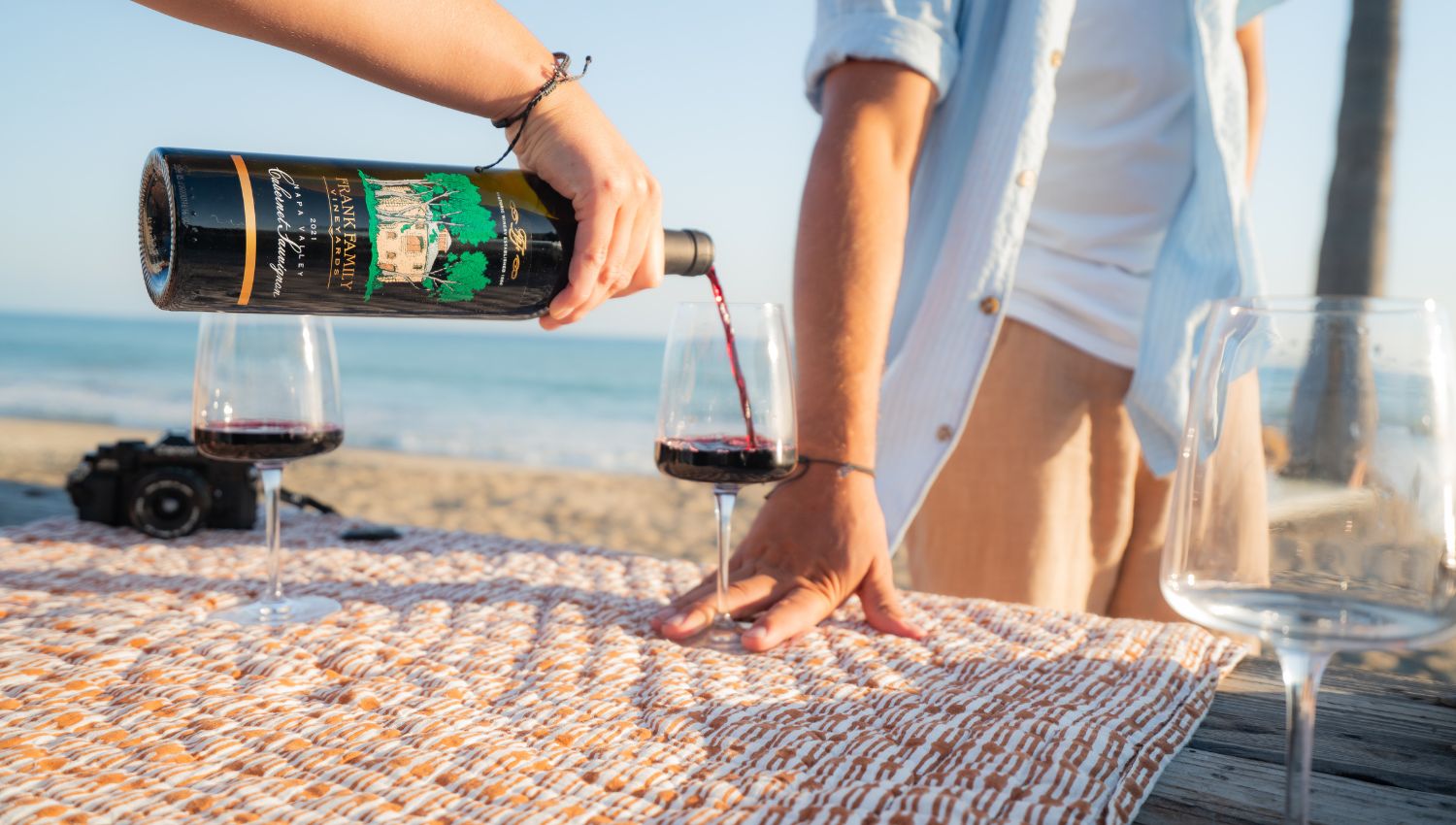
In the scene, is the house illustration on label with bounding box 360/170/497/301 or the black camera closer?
the house illustration on label with bounding box 360/170/497/301

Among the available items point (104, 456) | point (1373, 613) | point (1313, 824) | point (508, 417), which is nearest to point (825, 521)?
point (1313, 824)

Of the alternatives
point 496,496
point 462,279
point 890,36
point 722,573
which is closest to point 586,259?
point 462,279

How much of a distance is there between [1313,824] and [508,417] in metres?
18.5

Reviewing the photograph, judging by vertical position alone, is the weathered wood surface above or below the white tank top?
below

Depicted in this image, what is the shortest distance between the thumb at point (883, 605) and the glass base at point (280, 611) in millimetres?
631

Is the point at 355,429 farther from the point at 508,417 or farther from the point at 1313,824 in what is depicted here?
the point at 1313,824

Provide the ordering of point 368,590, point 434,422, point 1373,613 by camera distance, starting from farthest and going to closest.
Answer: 1. point 434,422
2. point 368,590
3. point 1373,613

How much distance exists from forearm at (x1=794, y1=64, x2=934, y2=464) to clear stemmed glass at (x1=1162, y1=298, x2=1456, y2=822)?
813 mm

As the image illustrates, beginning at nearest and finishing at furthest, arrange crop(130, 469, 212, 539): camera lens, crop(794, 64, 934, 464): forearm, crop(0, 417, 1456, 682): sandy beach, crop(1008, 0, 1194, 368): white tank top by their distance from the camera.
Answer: crop(794, 64, 934, 464): forearm, crop(130, 469, 212, 539): camera lens, crop(1008, 0, 1194, 368): white tank top, crop(0, 417, 1456, 682): sandy beach

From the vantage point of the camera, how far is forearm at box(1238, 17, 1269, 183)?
→ 2.28m

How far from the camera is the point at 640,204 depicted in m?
1.25

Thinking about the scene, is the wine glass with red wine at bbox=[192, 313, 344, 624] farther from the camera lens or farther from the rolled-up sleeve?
the rolled-up sleeve

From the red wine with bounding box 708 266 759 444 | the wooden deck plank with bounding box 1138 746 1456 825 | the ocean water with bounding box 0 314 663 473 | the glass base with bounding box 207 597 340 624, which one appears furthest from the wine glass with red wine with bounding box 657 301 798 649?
the ocean water with bounding box 0 314 663 473

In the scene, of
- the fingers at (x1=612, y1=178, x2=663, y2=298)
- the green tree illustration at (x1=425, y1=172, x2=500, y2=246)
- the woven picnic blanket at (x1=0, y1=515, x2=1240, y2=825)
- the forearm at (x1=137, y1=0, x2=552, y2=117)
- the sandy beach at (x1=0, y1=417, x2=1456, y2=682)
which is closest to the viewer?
the woven picnic blanket at (x1=0, y1=515, x2=1240, y2=825)
